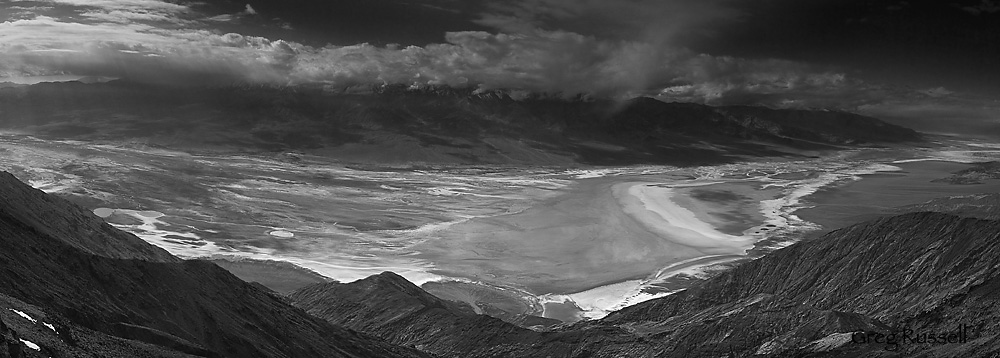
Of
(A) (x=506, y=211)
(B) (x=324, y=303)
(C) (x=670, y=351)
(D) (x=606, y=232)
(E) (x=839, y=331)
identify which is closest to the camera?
(E) (x=839, y=331)

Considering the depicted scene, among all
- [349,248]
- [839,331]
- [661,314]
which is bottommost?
[349,248]

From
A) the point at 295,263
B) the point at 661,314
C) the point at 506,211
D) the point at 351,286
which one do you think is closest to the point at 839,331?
the point at 661,314

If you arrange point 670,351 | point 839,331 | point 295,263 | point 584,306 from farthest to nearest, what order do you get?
point 295,263 → point 584,306 → point 670,351 → point 839,331

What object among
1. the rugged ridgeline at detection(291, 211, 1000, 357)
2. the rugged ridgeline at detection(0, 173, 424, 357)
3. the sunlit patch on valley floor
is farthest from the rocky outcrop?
the sunlit patch on valley floor

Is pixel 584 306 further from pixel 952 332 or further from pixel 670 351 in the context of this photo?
pixel 952 332

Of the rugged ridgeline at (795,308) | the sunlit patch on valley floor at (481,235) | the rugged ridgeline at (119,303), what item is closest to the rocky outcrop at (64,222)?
the rugged ridgeline at (119,303)

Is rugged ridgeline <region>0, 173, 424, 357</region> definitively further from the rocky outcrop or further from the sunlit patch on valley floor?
the sunlit patch on valley floor

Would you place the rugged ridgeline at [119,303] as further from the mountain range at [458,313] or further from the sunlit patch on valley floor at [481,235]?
the sunlit patch on valley floor at [481,235]
